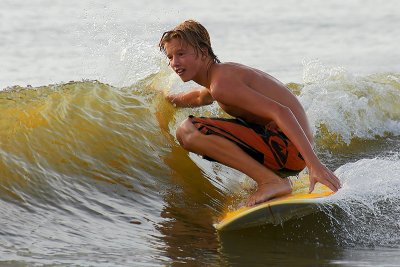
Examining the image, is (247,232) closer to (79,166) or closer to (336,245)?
(336,245)

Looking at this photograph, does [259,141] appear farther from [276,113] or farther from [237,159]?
[276,113]

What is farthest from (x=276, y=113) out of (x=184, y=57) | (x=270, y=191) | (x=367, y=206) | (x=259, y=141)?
(x=367, y=206)

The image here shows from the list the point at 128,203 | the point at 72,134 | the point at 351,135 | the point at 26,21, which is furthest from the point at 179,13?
the point at 128,203

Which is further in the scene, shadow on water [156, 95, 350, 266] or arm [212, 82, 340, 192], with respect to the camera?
arm [212, 82, 340, 192]

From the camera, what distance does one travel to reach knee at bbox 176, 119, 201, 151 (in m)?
5.38

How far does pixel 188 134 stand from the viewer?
541 centimetres

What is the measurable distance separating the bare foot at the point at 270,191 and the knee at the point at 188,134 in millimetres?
486

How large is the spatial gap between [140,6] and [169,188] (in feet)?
35.7

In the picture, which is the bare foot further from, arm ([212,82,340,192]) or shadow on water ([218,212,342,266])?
arm ([212,82,340,192])

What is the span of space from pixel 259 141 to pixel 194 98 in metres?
1.03

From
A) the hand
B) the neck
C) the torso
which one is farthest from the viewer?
the neck

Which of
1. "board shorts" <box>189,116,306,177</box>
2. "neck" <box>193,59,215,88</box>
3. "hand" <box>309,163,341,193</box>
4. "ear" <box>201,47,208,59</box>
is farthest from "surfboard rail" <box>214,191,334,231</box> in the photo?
"ear" <box>201,47,208,59</box>

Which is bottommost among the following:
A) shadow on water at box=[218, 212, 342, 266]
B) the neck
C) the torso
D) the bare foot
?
shadow on water at box=[218, 212, 342, 266]

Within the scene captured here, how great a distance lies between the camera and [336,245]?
4.89m
